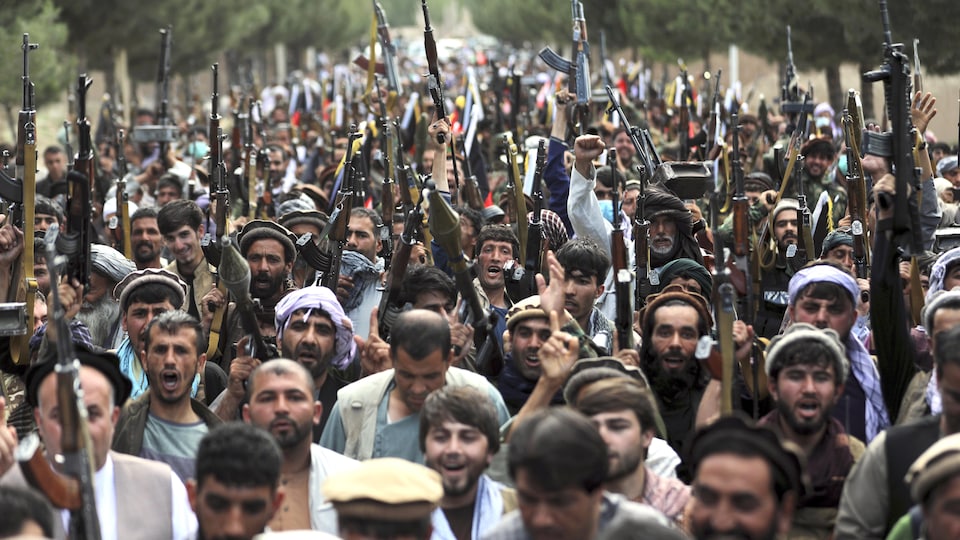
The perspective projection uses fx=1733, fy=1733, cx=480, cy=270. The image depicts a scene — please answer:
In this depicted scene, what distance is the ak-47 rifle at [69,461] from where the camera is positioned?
16.2 ft

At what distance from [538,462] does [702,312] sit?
260cm

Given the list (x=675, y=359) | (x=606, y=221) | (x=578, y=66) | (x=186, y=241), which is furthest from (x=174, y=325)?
(x=578, y=66)

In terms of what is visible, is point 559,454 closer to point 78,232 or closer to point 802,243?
point 78,232

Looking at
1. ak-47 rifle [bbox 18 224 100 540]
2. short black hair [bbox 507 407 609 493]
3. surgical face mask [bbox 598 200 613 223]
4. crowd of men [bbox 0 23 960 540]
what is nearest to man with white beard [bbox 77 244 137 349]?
crowd of men [bbox 0 23 960 540]

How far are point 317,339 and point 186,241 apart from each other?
2365 mm

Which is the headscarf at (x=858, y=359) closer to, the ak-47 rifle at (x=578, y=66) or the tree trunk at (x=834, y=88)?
the ak-47 rifle at (x=578, y=66)

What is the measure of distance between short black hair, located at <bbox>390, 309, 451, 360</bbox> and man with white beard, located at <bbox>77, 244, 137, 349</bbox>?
9.17ft

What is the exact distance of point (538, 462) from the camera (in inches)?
180

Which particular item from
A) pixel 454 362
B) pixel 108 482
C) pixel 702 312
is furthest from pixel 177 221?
pixel 108 482

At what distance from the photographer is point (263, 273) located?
8.23 meters

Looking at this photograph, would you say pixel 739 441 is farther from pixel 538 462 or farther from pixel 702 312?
pixel 702 312

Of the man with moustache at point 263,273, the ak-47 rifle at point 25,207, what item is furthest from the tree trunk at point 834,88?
the ak-47 rifle at point 25,207

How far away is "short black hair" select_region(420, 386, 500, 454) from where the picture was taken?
18.0ft

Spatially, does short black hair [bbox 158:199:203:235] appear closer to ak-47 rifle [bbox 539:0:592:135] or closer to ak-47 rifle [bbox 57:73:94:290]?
ak-47 rifle [bbox 57:73:94:290]
